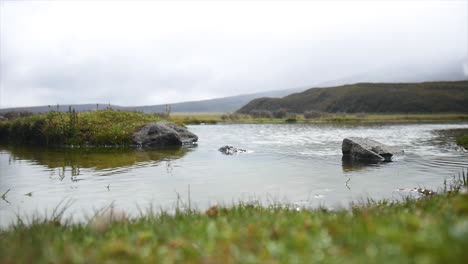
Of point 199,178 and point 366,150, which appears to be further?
point 366,150

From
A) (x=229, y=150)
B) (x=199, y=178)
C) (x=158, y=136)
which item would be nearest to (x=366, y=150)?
(x=229, y=150)


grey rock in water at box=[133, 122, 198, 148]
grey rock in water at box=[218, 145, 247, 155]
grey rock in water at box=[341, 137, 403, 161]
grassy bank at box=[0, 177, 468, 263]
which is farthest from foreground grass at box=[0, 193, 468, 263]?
grey rock in water at box=[133, 122, 198, 148]

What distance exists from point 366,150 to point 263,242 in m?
18.0

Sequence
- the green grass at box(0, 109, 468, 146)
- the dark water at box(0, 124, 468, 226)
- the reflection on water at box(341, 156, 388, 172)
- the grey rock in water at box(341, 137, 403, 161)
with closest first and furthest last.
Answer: the dark water at box(0, 124, 468, 226), the reflection on water at box(341, 156, 388, 172), the grey rock in water at box(341, 137, 403, 161), the green grass at box(0, 109, 468, 146)

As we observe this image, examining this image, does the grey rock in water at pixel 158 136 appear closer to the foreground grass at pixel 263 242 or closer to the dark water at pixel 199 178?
the dark water at pixel 199 178

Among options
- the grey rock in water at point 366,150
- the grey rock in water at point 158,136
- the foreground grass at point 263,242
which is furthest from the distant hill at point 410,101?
the foreground grass at point 263,242

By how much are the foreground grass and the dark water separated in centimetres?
274

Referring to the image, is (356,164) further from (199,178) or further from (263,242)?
(263,242)

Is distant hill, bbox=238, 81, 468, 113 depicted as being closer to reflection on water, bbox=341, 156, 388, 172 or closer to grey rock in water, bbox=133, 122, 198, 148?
grey rock in water, bbox=133, 122, 198, 148

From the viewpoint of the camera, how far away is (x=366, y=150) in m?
21.5

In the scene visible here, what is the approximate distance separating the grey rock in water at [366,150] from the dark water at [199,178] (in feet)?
2.22

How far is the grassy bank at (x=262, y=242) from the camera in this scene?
151 inches

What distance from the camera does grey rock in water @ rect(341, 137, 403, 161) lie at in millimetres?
21103

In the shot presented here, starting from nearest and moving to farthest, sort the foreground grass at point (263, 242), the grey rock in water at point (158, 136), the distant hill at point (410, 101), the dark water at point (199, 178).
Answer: the foreground grass at point (263, 242) → the dark water at point (199, 178) → the grey rock in water at point (158, 136) → the distant hill at point (410, 101)
